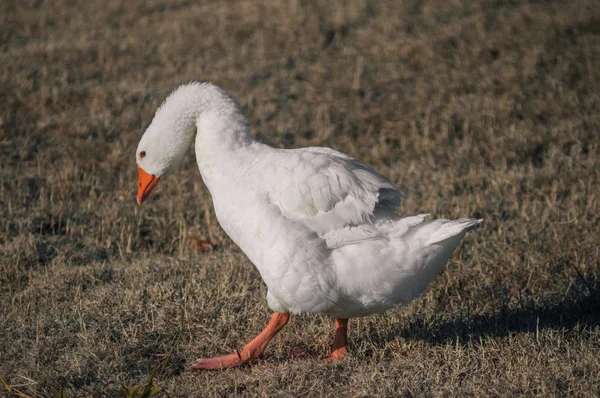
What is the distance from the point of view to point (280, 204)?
163 inches

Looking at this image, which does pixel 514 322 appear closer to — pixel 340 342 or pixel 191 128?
pixel 340 342

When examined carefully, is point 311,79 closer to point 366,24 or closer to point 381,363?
point 366,24

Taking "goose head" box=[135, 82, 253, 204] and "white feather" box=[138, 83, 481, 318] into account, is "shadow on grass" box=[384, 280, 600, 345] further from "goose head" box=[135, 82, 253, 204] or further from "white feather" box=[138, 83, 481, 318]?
"goose head" box=[135, 82, 253, 204]

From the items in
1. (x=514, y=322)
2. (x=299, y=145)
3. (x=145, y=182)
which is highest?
(x=145, y=182)

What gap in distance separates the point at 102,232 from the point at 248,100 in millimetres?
3634

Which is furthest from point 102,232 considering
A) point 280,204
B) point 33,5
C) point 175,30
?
point 33,5

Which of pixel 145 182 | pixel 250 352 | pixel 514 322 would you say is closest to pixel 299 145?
pixel 145 182

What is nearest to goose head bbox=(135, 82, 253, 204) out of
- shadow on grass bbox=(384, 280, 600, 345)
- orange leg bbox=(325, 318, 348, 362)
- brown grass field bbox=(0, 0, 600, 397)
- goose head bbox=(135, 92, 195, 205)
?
goose head bbox=(135, 92, 195, 205)

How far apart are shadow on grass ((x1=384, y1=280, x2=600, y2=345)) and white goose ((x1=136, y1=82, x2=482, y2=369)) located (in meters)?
0.62

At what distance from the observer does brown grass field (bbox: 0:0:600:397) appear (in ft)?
14.4

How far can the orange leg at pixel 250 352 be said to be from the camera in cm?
444

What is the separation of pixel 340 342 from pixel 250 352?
0.60m

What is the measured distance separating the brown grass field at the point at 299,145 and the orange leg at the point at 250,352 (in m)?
0.07

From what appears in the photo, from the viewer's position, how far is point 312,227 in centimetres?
413
